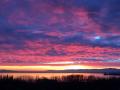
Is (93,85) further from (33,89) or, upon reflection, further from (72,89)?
(33,89)

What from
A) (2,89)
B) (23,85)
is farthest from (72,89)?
(2,89)

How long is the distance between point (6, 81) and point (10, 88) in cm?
438

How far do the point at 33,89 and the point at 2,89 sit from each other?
112 inches

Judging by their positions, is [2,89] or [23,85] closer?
[2,89]

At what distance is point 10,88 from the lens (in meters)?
25.3

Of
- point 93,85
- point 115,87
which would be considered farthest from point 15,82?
point 115,87

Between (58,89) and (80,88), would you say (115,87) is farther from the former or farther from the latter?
(58,89)

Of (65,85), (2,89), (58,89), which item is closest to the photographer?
(2,89)

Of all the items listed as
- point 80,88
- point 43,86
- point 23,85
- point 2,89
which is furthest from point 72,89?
point 2,89

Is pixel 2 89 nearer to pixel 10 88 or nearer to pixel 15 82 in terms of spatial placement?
pixel 10 88

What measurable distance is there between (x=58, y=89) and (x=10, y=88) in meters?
4.55

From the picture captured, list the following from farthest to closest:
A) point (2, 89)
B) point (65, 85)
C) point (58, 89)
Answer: point (65, 85)
point (58, 89)
point (2, 89)

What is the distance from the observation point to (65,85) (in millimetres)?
29172

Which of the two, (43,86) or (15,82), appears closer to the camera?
(43,86)
